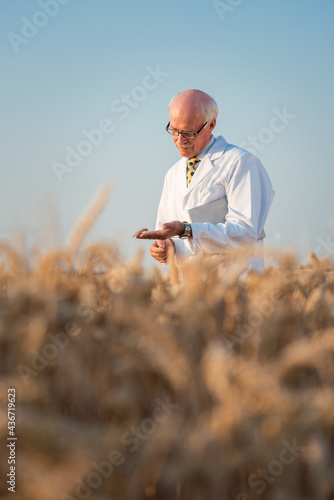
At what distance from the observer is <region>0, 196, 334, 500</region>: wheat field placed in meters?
0.70

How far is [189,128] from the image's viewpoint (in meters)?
3.43

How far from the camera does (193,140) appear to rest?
11.4ft

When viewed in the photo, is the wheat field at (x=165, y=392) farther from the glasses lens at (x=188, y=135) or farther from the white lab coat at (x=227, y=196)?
the glasses lens at (x=188, y=135)

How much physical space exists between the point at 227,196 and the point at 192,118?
0.55 meters

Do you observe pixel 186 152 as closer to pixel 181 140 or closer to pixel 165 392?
pixel 181 140

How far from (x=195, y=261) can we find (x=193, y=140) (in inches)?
93.9

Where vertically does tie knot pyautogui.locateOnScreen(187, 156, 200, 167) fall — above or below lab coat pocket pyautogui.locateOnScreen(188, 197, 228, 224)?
above

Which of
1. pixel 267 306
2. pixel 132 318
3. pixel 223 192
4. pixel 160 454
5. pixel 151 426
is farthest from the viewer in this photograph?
pixel 223 192

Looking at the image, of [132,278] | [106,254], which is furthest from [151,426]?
[106,254]

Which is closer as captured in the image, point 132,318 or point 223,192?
point 132,318

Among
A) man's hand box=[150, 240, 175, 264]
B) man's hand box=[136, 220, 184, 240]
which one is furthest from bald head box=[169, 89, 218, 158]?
man's hand box=[136, 220, 184, 240]

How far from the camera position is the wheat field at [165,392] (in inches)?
27.7

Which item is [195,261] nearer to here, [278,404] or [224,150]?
[278,404]

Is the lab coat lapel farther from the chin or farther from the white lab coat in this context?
the chin
